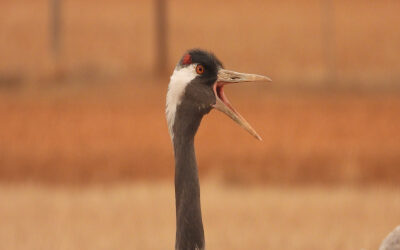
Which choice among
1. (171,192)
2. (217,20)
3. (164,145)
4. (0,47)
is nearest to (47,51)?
(0,47)

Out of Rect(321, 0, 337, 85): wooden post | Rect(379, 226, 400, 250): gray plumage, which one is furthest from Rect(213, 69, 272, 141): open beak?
Rect(321, 0, 337, 85): wooden post

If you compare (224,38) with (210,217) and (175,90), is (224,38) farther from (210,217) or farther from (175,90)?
(175,90)

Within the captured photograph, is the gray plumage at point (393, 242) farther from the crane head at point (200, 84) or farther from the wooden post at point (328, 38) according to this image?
the wooden post at point (328, 38)

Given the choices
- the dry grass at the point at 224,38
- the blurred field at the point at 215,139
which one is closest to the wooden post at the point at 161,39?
the dry grass at the point at 224,38

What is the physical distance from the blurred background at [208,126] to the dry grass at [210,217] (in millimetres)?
21

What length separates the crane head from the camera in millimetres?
3902

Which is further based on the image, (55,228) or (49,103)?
(49,103)

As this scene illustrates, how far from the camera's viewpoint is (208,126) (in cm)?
1162

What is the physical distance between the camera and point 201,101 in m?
3.91

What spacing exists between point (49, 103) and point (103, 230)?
5.89m

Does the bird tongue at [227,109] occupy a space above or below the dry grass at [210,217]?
above

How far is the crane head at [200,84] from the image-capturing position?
3902 mm

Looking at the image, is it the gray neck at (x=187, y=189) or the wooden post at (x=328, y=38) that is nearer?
the gray neck at (x=187, y=189)

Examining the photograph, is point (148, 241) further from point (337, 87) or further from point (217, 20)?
point (217, 20)
